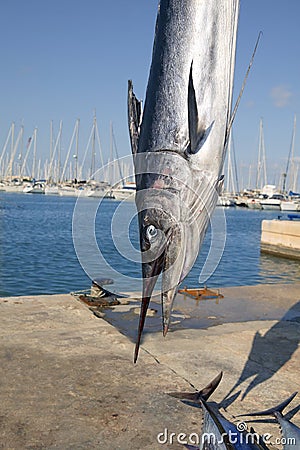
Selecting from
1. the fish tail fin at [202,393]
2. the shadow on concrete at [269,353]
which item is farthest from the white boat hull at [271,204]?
the fish tail fin at [202,393]

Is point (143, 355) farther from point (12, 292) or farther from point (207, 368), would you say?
point (12, 292)

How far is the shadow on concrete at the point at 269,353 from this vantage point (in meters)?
4.14

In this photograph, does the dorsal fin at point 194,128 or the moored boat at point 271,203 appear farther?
the moored boat at point 271,203

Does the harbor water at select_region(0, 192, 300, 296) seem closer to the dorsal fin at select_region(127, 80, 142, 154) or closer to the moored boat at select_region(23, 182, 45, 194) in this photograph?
the dorsal fin at select_region(127, 80, 142, 154)

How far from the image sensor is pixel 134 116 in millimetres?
2332

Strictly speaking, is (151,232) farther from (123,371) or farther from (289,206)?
(289,206)

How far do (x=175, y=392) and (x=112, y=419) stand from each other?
60 centimetres

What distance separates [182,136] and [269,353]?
3.22 m

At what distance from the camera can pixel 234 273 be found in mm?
16594

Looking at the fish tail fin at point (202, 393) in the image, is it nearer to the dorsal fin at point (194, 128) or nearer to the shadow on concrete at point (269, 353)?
the shadow on concrete at point (269, 353)

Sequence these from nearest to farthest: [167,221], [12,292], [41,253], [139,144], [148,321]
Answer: [167,221]
[139,144]
[148,321]
[12,292]
[41,253]

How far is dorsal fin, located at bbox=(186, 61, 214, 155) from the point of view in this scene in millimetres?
2127

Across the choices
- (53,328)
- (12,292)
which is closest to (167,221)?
(53,328)

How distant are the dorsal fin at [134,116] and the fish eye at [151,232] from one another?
414mm
